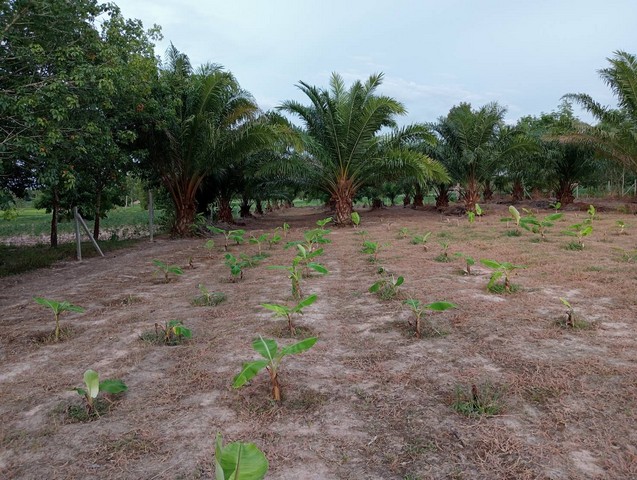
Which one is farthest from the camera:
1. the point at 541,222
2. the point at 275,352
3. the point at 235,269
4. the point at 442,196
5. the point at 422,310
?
the point at 442,196

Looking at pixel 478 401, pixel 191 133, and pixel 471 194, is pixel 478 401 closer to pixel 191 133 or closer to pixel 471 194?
pixel 191 133

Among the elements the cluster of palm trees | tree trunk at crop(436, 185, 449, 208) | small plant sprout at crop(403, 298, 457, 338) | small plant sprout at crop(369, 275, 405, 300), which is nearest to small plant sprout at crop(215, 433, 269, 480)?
small plant sprout at crop(403, 298, 457, 338)

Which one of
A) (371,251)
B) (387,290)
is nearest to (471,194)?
(371,251)

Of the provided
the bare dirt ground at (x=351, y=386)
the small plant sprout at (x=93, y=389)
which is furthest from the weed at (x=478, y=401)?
the small plant sprout at (x=93, y=389)

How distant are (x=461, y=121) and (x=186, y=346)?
14077mm

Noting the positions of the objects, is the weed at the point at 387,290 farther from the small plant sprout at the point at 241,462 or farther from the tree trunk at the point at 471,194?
the tree trunk at the point at 471,194

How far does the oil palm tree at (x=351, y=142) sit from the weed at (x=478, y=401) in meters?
10.6

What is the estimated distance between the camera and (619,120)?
1313 cm

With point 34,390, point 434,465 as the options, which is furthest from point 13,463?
point 434,465

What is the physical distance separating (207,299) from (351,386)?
2.54m

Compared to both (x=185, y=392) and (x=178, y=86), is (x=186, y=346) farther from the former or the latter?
(x=178, y=86)

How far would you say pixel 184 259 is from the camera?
8.23 meters

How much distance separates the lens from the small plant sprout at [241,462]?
1.22 metres

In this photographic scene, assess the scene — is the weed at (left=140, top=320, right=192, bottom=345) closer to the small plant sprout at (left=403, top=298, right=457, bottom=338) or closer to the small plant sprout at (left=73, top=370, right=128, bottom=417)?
the small plant sprout at (left=73, top=370, right=128, bottom=417)
